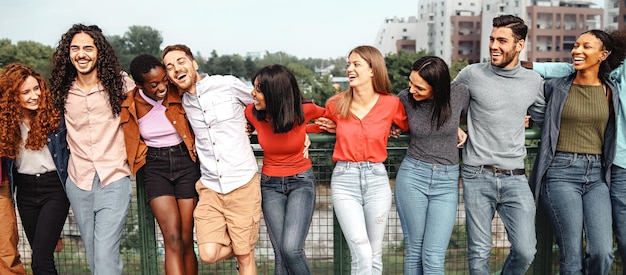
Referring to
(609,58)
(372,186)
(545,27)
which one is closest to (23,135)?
(372,186)

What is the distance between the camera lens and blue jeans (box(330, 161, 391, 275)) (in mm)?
3936

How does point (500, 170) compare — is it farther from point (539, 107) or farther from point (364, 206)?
point (364, 206)

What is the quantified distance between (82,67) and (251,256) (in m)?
1.69

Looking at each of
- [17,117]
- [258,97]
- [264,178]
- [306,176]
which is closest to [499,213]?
[306,176]

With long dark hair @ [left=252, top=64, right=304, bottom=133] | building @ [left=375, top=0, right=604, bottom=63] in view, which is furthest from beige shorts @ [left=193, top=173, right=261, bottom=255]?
building @ [left=375, top=0, right=604, bottom=63]

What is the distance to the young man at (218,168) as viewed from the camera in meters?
3.96

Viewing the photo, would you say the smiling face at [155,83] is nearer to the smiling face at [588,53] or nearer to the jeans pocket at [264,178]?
the jeans pocket at [264,178]

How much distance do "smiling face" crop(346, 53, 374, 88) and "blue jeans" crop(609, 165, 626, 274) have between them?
5.84 feet

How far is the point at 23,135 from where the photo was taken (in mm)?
4031

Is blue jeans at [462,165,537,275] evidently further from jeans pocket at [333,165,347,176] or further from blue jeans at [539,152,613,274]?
jeans pocket at [333,165,347,176]

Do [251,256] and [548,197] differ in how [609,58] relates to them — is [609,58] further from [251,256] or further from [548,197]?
[251,256]

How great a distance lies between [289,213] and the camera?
4016 millimetres

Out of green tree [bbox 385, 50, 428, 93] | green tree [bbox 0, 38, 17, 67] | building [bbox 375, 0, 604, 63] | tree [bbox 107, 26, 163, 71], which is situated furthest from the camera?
tree [bbox 107, 26, 163, 71]

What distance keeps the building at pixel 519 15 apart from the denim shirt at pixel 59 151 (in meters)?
73.2
